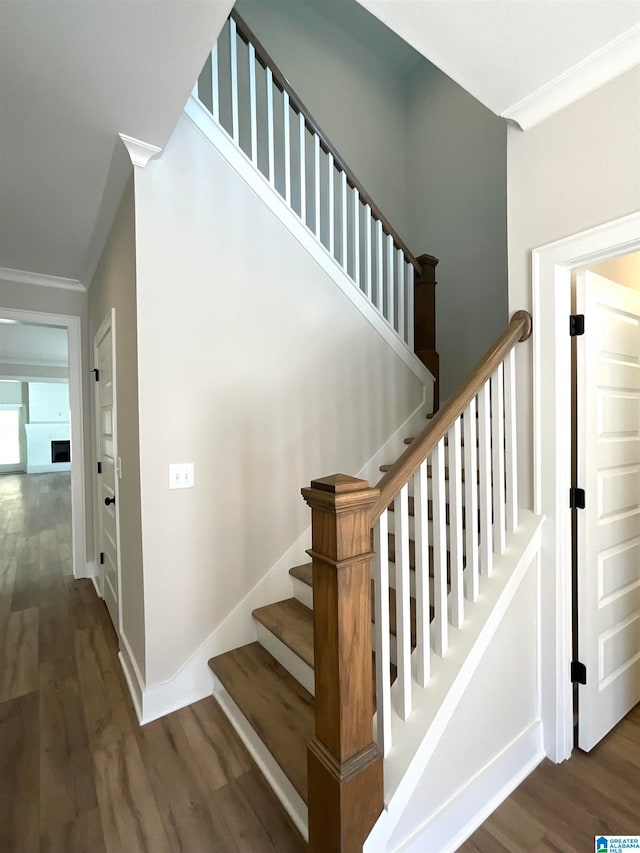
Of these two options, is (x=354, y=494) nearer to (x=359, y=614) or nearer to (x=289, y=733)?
(x=359, y=614)

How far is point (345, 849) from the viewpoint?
41.6 inches

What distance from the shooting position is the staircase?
107cm

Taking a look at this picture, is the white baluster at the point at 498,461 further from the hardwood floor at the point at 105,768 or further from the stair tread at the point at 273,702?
the hardwood floor at the point at 105,768

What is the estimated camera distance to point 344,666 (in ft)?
3.44

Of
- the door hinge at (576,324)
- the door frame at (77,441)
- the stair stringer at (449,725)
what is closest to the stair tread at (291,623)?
the stair stringer at (449,725)

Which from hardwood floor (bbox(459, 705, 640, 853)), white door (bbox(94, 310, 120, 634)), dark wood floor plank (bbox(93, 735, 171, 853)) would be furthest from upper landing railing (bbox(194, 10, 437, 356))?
dark wood floor plank (bbox(93, 735, 171, 853))

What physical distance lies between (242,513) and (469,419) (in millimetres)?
1290

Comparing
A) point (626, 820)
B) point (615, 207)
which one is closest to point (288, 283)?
point (615, 207)

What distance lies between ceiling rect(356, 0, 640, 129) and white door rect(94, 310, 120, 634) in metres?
1.98

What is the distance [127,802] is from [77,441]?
2.77 m

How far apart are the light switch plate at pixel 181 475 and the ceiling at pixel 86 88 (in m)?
1.41

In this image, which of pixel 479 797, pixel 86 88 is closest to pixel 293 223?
pixel 86 88

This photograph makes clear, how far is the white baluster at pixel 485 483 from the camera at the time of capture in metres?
1.52

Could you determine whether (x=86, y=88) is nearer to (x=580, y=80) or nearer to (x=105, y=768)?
(x=580, y=80)
